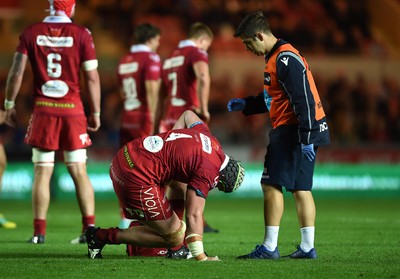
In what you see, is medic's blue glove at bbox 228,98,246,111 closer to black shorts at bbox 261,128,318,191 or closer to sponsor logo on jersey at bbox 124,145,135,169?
black shorts at bbox 261,128,318,191

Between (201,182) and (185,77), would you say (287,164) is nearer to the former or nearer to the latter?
(201,182)

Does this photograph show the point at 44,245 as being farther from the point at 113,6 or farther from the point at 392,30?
the point at 392,30

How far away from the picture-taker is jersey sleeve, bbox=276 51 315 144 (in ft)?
25.2

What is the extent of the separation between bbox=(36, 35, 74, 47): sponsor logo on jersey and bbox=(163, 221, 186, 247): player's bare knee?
2672mm

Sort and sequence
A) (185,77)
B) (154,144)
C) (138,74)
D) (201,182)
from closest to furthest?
(201,182)
(154,144)
(185,77)
(138,74)

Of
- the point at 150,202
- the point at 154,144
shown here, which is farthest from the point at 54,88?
the point at 150,202

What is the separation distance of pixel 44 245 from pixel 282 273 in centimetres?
318

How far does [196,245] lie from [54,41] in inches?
122

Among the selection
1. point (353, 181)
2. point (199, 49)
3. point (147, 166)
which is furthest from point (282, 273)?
point (353, 181)

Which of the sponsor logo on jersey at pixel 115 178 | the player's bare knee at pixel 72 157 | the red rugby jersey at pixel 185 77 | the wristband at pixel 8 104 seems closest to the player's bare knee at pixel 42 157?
the player's bare knee at pixel 72 157

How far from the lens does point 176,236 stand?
7.66 metres

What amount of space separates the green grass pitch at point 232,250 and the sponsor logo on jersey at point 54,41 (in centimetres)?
205

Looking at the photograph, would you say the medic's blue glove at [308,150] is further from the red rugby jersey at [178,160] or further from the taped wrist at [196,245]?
the taped wrist at [196,245]

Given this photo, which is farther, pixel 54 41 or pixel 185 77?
pixel 185 77
